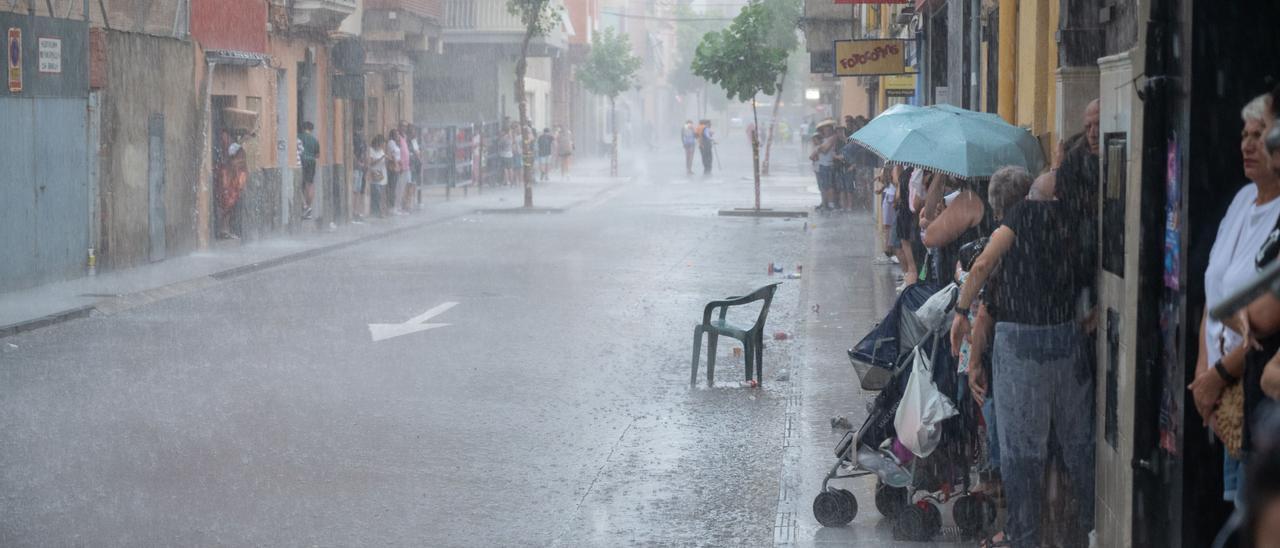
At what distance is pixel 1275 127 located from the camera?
3812 millimetres

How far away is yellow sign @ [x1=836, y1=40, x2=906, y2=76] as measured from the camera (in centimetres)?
2103

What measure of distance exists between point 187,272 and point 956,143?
13.5m

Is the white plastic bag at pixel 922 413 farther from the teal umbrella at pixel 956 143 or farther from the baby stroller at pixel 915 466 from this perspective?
the teal umbrella at pixel 956 143

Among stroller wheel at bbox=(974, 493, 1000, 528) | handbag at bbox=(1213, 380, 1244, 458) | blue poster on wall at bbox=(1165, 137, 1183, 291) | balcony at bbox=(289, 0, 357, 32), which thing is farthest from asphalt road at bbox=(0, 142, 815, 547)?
balcony at bbox=(289, 0, 357, 32)

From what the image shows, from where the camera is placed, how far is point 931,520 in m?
6.96

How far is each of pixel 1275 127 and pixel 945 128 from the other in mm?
4858

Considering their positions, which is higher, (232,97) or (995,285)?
(232,97)

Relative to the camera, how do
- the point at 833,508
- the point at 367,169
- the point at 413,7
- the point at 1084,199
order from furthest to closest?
the point at 413,7 → the point at 367,169 → the point at 833,508 → the point at 1084,199

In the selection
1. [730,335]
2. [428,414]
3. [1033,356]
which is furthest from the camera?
[730,335]

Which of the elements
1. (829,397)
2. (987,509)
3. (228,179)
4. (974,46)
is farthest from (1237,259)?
(228,179)

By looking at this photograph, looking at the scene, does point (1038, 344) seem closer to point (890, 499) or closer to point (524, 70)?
point (890, 499)

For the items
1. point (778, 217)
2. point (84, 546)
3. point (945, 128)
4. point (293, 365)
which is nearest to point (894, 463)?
point (945, 128)

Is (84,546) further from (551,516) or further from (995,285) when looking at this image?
(995,285)

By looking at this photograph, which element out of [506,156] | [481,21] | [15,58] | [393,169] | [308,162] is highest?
[481,21]
